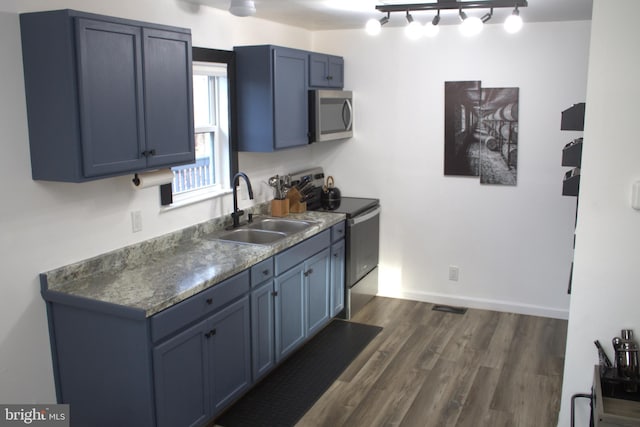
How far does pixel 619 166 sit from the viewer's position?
8.36 feet

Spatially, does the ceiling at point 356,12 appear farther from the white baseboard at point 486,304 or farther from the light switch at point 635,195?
the white baseboard at point 486,304

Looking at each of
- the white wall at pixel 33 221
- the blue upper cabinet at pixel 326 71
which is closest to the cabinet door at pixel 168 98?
the white wall at pixel 33 221

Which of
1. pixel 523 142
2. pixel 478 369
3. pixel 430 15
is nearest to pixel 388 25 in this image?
pixel 430 15

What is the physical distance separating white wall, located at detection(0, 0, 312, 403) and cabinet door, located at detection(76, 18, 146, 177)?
0.29m

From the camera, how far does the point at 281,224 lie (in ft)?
14.7

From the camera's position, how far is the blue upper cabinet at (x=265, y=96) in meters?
4.13

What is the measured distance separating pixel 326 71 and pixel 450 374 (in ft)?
8.10

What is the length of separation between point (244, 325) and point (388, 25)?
276cm

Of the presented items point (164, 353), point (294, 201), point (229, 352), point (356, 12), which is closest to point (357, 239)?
point (294, 201)

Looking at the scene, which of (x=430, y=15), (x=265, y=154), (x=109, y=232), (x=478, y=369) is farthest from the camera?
(x=265, y=154)

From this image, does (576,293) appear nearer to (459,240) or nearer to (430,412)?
(430,412)

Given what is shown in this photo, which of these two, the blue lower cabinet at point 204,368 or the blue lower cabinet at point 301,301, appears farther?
the blue lower cabinet at point 301,301

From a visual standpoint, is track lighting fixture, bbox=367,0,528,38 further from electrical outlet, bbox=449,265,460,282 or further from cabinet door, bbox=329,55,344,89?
electrical outlet, bbox=449,265,460,282

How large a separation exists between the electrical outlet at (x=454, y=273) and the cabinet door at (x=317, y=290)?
48.2 inches
